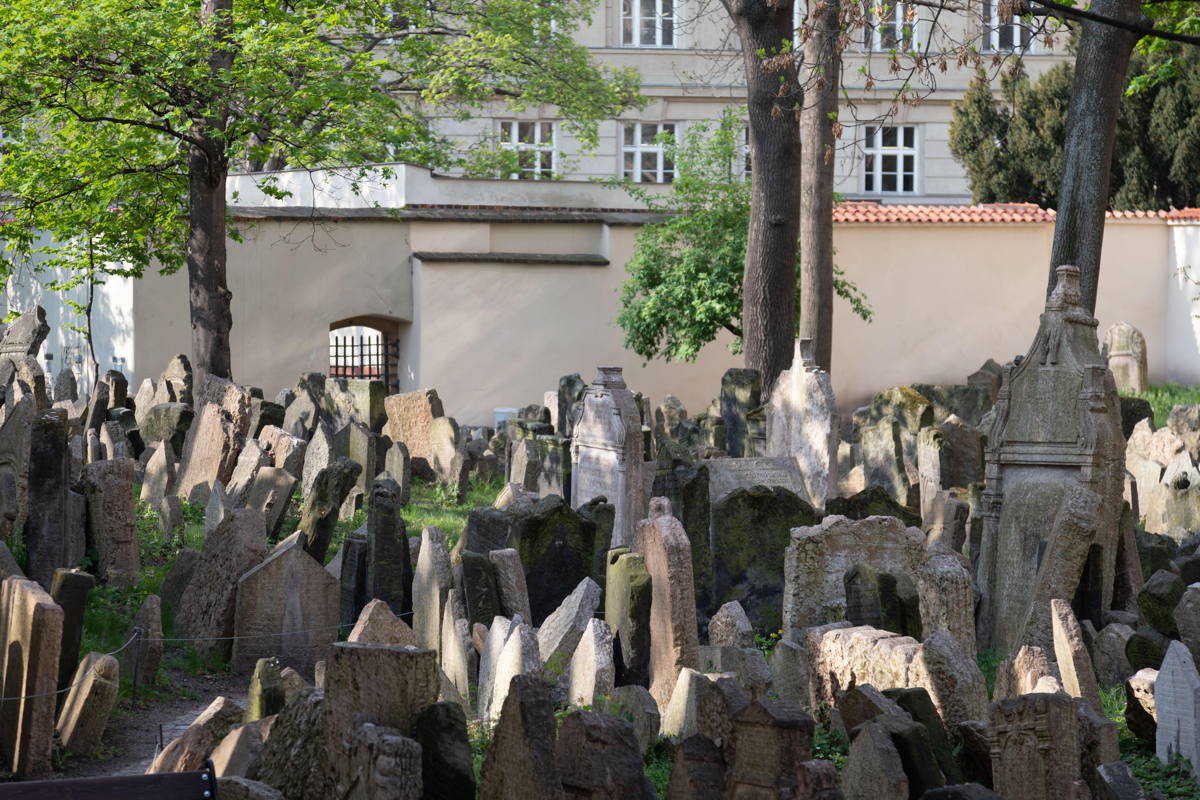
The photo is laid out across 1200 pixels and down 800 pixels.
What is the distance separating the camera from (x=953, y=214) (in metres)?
27.1

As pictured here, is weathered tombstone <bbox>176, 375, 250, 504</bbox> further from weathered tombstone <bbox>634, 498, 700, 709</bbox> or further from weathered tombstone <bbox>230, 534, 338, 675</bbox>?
weathered tombstone <bbox>634, 498, 700, 709</bbox>

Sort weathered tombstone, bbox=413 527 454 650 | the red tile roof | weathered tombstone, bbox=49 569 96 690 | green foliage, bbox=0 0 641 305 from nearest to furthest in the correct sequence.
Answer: weathered tombstone, bbox=49 569 96 690 < weathered tombstone, bbox=413 527 454 650 < green foliage, bbox=0 0 641 305 < the red tile roof

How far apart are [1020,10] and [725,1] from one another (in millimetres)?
10452

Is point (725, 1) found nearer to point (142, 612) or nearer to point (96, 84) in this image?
point (96, 84)

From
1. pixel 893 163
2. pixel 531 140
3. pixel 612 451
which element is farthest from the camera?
pixel 893 163

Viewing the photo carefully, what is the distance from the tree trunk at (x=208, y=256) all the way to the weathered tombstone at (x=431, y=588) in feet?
29.3

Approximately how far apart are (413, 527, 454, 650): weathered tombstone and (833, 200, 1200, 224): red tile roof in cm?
1916

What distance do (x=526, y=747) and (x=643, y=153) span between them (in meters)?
32.1

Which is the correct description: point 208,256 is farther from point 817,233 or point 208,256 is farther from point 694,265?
point 694,265

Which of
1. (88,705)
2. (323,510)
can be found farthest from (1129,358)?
(88,705)

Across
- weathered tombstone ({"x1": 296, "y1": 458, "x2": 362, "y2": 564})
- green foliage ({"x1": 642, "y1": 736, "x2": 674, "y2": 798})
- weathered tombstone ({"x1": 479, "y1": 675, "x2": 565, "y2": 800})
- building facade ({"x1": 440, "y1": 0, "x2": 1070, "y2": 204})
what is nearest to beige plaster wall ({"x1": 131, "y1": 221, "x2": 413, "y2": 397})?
building facade ({"x1": 440, "y1": 0, "x2": 1070, "y2": 204})

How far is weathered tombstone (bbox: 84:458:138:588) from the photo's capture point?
938 cm

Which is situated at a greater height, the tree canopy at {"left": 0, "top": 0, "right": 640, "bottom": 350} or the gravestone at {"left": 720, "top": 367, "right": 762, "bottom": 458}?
the tree canopy at {"left": 0, "top": 0, "right": 640, "bottom": 350}

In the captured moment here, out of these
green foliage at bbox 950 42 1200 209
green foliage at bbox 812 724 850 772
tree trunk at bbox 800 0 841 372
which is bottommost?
green foliage at bbox 812 724 850 772
